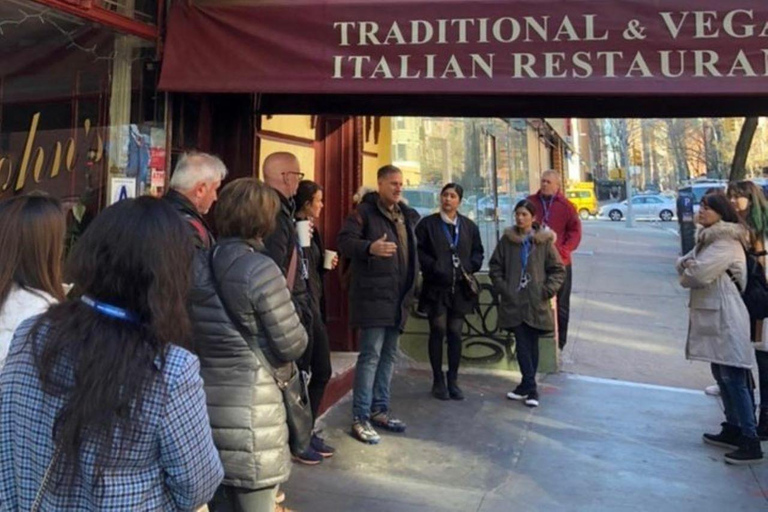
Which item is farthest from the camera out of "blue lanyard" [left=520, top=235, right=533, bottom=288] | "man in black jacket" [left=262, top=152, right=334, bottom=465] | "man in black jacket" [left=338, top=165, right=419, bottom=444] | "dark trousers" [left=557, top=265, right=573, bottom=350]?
"dark trousers" [left=557, top=265, right=573, bottom=350]

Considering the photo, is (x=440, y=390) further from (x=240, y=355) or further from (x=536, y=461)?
(x=240, y=355)

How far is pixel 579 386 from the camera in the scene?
5961 millimetres

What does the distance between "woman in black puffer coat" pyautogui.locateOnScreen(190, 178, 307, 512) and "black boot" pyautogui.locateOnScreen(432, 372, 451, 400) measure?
307cm

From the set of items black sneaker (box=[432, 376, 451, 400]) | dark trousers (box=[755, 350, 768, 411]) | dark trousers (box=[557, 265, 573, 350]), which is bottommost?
black sneaker (box=[432, 376, 451, 400])

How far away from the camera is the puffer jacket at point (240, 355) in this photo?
7.77ft

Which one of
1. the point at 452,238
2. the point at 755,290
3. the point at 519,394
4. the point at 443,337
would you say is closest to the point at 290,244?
the point at 452,238

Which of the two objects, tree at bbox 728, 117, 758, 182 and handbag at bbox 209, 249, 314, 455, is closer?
handbag at bbox 209, 249, 314, 455

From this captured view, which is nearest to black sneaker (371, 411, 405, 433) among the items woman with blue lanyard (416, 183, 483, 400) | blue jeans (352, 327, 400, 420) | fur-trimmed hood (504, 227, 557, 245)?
blue jeans (352, 327, 400, 420)

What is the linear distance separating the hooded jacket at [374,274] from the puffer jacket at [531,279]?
44.5 inches

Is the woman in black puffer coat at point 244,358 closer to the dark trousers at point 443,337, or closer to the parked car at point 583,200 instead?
the dark trousers at point 443,337

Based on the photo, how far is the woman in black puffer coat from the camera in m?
2.37

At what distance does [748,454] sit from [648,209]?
131 ft

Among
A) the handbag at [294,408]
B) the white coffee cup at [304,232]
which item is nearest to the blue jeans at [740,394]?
the white coffee cup at [304,232]

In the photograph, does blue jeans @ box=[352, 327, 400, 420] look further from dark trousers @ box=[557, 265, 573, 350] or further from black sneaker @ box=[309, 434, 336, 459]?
dark trousers @ box=[557, 265, 573, 350]
